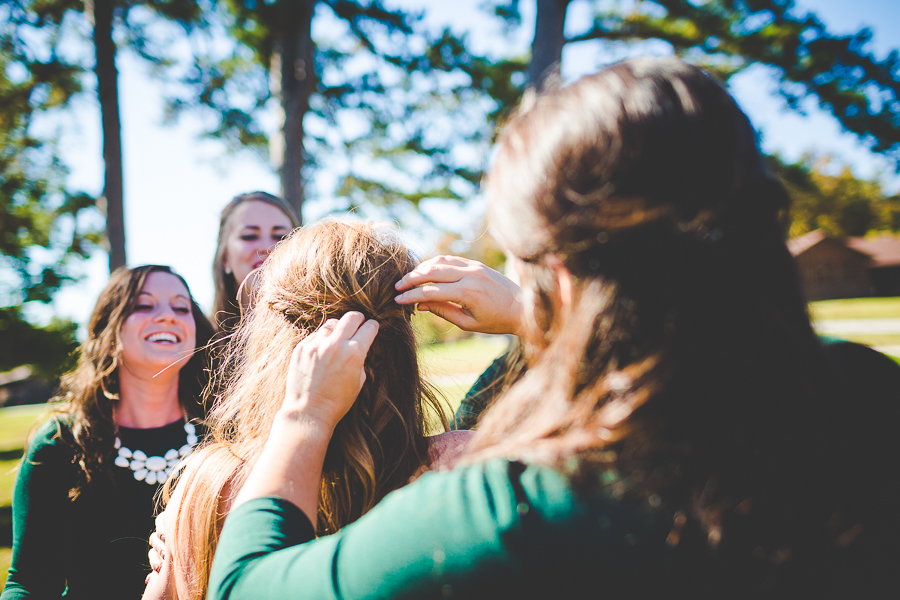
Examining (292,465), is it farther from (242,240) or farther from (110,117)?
(110,117)

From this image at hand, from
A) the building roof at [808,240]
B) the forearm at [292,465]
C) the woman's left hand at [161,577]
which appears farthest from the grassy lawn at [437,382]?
the building roof at [808,240]

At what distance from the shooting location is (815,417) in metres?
0.81

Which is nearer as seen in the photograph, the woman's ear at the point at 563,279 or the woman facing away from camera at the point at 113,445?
the woman's ear at the point at 563,279

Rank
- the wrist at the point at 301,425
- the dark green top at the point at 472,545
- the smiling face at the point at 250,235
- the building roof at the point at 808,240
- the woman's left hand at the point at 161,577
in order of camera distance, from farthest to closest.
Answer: the building roof at the point at 808,240 → the smiling face at the point at 250,235 → the woman's left hand at the point at 161,577 → the wrist at the point at 301,425 → the dark green top at the point at 472,545

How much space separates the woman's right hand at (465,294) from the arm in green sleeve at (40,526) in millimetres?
2018

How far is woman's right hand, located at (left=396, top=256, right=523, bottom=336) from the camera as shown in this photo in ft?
5.25

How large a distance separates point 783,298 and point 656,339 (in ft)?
0.84

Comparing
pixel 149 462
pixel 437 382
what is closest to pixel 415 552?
pixel 437 382

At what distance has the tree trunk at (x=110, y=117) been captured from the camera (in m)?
8.52

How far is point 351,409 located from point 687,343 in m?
1.06

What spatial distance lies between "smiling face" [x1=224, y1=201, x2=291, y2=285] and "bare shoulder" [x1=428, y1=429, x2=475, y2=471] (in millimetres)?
1941

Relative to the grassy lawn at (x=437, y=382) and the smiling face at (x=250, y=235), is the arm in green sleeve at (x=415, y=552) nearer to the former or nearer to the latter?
the grassy lawn at (x=437, y=382)

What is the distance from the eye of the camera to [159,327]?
9.30 ft

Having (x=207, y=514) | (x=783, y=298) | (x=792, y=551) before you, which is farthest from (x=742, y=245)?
(x=207, y=514)
